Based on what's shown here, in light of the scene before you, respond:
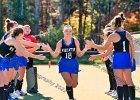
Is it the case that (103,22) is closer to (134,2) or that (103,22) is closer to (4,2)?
(134,2)

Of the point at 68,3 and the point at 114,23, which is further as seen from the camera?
the point at 68,3

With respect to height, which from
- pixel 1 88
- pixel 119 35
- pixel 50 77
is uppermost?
pixel 119 35

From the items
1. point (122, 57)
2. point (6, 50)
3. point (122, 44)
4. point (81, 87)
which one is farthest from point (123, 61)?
point (81, 87)

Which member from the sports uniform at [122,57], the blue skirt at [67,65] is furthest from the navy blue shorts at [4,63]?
the sports uniform at [122,57]

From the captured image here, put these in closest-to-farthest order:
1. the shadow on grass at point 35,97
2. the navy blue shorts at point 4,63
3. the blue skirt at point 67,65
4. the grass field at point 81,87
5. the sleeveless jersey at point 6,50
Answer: the sleeveless jersey at point 6,50
the navy blue shorts at point 4,63
the blue skirt at point 67,65
the shadow on grass at point 35,97
the grass field at point 81,87

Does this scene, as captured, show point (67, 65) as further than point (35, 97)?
No

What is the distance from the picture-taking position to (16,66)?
9.02m

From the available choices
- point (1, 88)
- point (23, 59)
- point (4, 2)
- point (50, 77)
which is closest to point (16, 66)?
point (1, 88)

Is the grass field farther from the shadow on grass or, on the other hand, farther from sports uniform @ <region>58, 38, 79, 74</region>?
sports uniform @ <region>58, 38, 79, 74</region>

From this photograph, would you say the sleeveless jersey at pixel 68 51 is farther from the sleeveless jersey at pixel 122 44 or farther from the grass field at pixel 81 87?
the grass field at pixel 81 87

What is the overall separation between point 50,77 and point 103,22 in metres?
35.6

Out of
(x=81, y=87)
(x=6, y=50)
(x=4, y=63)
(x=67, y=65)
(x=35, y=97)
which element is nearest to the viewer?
(x=6, y=50)

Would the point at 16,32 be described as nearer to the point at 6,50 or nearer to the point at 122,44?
the point at 6,50

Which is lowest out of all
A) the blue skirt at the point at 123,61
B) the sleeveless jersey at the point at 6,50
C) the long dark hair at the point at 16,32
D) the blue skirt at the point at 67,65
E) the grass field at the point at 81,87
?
the grass field at the point at 81,87
